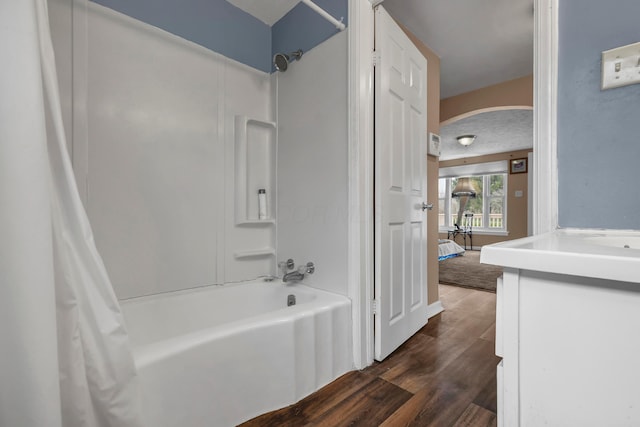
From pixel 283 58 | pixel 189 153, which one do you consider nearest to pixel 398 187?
pixel 283 58

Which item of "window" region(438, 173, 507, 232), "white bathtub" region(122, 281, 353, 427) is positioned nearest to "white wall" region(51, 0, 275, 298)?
"white bathtub" region(122, 281, 353, 427)

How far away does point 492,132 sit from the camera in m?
4.88

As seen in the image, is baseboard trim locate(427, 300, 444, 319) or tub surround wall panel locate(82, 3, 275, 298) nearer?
tub surround wall panel locate(82, 3, 275, 298)

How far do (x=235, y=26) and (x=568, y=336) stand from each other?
91.5 inches

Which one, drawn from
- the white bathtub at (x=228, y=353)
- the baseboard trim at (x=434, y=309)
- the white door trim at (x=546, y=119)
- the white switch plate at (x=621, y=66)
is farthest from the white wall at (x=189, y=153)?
the baseboard trim at (x=434, y=309)

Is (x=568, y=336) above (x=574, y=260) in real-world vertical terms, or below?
below

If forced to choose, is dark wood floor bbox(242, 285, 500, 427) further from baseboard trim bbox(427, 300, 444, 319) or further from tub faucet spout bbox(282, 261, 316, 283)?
tub faucet spout bbox(282, 261, 316, 283)

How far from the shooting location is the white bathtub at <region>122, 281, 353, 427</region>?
3.19ft

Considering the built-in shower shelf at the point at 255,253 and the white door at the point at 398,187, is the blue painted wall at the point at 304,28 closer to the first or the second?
the white door at the point at 398,187

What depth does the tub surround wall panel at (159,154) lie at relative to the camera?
143 centimetres

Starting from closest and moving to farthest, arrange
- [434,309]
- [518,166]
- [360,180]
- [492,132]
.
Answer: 1. [360,180]
2. [434,309]
3. [492,132]
4. [518,166]

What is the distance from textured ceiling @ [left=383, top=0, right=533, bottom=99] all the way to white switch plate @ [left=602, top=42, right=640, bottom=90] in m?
1.46

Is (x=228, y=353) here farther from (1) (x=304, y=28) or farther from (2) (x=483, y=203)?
(2) (x=483, y=203)

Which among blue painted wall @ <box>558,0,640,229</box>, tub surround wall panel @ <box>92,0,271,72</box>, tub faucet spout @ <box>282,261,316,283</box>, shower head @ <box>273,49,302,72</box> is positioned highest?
tub surround wall panel @ <box>92,0,271,72</box>
